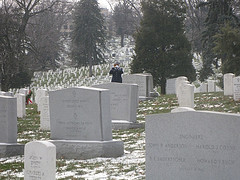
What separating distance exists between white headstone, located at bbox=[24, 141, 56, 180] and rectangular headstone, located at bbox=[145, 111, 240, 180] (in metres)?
1.36

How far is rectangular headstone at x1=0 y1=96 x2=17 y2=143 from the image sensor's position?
1245 centimetres

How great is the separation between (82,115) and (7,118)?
1.81 m

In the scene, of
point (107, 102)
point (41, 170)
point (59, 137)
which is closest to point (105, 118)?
point (107, 102)

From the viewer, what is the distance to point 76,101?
1198 centimetres

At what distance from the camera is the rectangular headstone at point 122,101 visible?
53.7ft

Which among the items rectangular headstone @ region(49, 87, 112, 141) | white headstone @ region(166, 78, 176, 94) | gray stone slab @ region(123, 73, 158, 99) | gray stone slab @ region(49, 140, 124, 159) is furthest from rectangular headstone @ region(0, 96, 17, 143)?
white headstone @ region(166, 78, 176, 94)

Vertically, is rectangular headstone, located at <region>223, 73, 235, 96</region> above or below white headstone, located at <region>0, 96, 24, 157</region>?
above

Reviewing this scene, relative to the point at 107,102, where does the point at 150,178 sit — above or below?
below

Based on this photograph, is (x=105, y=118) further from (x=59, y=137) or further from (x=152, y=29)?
(x=152, y=29)

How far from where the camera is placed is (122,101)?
16.4m

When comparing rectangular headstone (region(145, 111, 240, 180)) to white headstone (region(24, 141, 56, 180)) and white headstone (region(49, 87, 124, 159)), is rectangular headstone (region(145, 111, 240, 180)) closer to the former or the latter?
white headstone (region(24, 141, 56, 180))

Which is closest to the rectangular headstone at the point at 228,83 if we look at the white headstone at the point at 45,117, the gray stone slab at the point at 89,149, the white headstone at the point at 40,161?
the white headstone at the point at 45,117

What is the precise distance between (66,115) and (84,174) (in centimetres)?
256

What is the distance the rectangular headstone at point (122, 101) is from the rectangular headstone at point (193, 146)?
8700 millimetres
